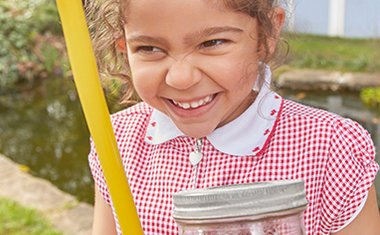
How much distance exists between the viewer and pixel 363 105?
4051 mm

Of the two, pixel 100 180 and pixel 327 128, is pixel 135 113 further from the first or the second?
pixel 327 128

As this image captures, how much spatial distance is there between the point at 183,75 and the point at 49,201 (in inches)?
92.3

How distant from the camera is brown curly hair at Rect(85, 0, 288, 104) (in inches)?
39.4

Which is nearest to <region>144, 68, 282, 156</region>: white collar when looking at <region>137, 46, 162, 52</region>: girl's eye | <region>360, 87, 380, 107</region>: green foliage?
<region>137, 46, 162, 52</region>: girl's eye

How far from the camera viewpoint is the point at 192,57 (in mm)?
920

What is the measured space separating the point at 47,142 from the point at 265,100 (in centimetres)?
353

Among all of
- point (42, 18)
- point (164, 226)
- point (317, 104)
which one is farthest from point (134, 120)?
point (42, 18)

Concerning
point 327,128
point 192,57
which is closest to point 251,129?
point 327,128

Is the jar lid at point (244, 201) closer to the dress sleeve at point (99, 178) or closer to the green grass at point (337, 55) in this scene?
the dress sleeve at point (99, 178)

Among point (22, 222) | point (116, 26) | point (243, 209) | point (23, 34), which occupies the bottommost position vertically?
point (22, 222)

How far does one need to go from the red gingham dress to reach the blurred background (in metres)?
1.66

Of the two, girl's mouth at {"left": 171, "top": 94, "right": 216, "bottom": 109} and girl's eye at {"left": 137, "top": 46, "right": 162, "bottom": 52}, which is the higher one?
girl's eye at {"left": 137, "top": 46, "right": 162, "bottom": 52}

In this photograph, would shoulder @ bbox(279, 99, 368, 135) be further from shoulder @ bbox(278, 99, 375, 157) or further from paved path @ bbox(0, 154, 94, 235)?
paved path @ bbox(0, 154, 94, 235)

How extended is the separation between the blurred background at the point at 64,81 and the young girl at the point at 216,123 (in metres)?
1.67
